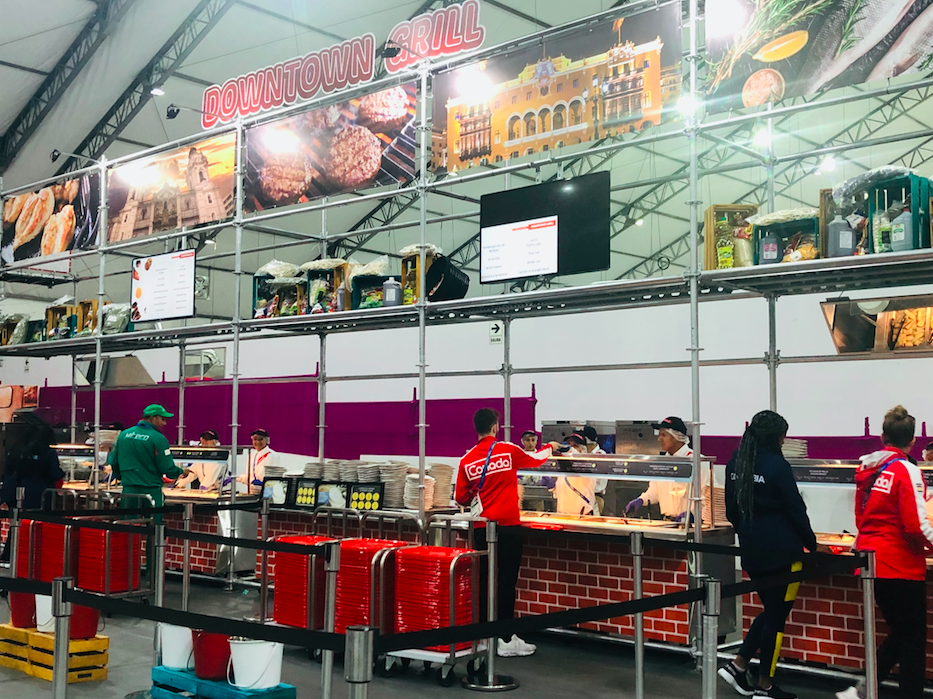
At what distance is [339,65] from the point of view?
27.8 feet

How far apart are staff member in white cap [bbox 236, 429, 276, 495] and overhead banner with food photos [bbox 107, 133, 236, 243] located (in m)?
2.45

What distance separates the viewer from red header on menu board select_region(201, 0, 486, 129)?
7527mm

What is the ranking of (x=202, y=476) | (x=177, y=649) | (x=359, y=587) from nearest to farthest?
(x=177, y=649), (x=359, y=587), (x=202, y=476)

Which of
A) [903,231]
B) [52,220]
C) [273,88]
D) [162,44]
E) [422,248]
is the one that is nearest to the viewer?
[903,231]

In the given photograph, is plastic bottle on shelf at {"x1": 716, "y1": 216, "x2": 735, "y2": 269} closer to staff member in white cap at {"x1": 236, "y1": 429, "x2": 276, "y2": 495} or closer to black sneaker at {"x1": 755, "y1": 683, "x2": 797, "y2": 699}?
black sneaker at {"x1": 755, "y1": 683, "x2": 797, "y2": 699}

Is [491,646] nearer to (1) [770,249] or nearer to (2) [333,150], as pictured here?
(1) [770,249]

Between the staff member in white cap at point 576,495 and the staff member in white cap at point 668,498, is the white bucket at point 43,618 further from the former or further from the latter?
the staff member in white cap at point 668,498

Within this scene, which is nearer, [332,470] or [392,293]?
[392,293]

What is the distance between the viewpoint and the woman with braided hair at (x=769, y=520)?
17.1 ft

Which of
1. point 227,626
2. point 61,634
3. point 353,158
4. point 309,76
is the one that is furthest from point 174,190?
point 227,626

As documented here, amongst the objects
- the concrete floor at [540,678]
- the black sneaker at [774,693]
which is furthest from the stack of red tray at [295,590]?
the black sneaker at [774,693]

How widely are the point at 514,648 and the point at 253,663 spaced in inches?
96.1

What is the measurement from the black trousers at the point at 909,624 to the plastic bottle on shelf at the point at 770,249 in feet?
6.27

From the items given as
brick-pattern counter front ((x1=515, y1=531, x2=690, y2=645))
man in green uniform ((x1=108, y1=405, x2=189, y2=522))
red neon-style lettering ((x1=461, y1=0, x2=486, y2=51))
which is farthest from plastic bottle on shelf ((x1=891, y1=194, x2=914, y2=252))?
man in green uniform ((x1=108, y1=405, x2=189, y2=522))
